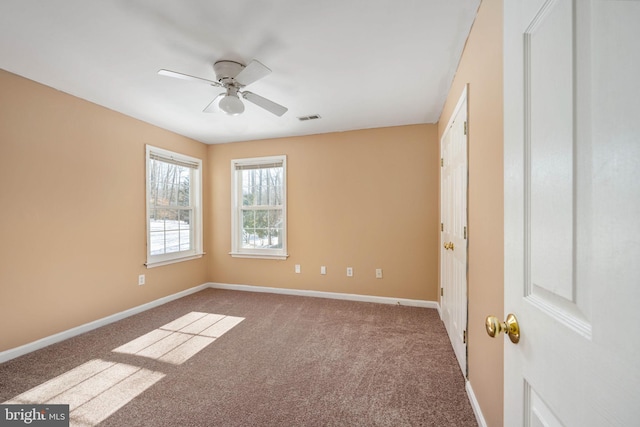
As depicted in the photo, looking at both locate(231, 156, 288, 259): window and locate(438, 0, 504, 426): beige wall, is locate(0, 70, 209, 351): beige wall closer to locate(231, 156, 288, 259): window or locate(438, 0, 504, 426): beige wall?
locate(231, 156, 288, 259): window

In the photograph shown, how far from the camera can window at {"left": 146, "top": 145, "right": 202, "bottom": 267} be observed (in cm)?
361

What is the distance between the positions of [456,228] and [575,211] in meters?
2.01

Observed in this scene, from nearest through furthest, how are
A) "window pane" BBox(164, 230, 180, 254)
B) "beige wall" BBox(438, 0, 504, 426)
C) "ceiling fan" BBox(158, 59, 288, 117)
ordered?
"beige wall" BBox(438, 0, 504, 426), "ceiling fan" BBox(158, 59, 288, 117), "window pane" BBox(164, 230, 180, 254)

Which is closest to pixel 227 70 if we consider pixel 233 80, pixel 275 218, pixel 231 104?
pixel 233 80

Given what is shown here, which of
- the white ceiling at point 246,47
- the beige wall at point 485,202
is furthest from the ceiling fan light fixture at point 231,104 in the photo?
the beige wall at point 485,202

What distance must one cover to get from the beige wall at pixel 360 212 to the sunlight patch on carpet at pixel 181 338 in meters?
1.23

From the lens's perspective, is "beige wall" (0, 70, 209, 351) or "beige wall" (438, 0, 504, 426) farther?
"beige wall" (0, 70, 209, 351)

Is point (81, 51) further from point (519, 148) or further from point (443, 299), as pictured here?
point (443, 299)

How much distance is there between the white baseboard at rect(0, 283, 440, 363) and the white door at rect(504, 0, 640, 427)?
9.95 ft

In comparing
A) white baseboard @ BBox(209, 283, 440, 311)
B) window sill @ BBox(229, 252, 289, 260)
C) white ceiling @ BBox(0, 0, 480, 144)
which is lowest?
white baseboard @ BBox(209, 283, 440, 311)

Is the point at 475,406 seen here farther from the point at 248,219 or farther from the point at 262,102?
the point at 248,219

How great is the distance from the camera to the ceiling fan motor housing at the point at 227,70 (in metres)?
2.12

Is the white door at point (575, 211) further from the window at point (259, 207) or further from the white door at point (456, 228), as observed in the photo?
the window at point (259, 207)

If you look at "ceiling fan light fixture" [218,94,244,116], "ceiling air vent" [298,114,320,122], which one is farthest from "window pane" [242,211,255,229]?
"ceiling fan light fixture" [218,94,244,116]
